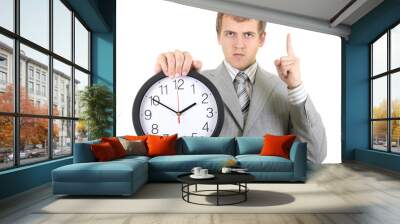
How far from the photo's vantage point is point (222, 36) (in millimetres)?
6668

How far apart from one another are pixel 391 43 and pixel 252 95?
8.47 ft

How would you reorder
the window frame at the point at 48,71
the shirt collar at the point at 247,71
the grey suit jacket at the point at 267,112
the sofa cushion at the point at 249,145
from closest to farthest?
1. the window frame at the point at 48,71
2. the sofa cushion at the point at 249,145
3. the grey suit jacket at the point at 267,112
4. the shirt collar at the point at 247,71

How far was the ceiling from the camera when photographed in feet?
19.6

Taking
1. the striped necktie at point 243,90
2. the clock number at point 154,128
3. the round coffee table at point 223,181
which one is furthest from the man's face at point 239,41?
the round coffee table at point 223,181

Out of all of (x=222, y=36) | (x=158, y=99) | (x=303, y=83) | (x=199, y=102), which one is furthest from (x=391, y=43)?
(x=158, y=99)

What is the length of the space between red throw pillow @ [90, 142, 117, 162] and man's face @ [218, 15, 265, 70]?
2.85 meters

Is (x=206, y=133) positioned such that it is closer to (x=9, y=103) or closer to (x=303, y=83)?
(x=303, y=83)

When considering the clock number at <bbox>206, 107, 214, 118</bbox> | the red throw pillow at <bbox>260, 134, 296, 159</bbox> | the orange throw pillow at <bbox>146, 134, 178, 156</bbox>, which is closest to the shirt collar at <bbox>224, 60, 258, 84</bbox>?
the clock number at <bbox>206, 107, 214, 118</bbox>

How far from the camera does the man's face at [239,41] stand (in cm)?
660

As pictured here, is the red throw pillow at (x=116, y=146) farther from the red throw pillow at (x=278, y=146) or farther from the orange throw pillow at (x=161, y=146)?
the red throw pillow at (x=278, y=146)

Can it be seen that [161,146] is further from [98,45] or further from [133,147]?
[98,45]

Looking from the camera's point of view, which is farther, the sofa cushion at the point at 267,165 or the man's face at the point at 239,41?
the man's face at the point at 239,41

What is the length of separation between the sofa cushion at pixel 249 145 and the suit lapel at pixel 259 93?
0.73 metres

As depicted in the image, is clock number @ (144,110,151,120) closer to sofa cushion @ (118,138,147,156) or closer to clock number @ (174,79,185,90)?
clock number @ (174,79,185,90)
